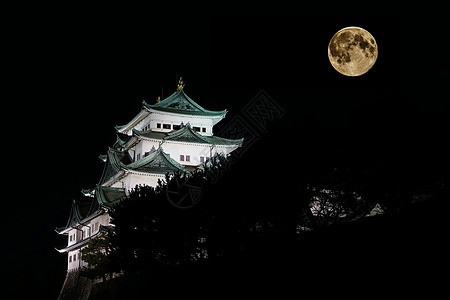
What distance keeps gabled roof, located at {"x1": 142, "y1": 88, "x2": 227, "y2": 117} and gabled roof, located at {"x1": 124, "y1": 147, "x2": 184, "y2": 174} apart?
21.5ft

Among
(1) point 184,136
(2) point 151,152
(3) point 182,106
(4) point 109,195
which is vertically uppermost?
(3) point 182,106

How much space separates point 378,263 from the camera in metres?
14.5

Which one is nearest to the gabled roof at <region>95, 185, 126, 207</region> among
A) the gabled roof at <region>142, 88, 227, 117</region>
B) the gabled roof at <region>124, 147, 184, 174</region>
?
the gabled roof at <region>124, 147, 184, 174</region>

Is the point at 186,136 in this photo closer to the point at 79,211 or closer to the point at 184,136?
the point at 184,136

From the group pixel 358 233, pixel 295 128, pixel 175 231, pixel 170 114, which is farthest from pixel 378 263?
pixel 170 114

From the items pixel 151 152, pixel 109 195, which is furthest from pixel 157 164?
pixel 109 195

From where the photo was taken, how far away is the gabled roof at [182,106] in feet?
150

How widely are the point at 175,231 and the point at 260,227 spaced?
436cm

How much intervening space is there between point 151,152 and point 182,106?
19.9 ft

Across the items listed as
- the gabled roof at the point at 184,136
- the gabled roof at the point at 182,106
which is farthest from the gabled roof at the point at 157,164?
the gabled roof at the point at 182,106

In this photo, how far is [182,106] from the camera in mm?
46281

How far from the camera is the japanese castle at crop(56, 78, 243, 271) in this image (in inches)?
1567

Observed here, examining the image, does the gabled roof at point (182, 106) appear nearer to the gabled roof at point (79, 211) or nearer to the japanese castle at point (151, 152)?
the japanese castle at point (151, 152)

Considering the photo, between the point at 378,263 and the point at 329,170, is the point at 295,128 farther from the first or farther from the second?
the point at 378,263
